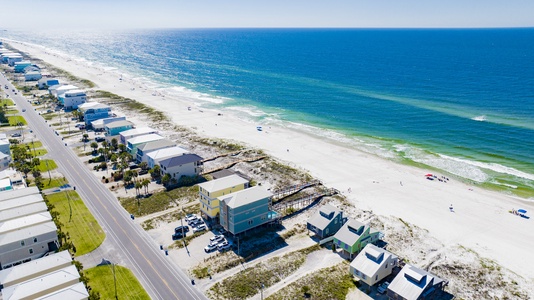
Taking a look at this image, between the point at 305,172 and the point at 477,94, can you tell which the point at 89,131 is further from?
the point at 477,94

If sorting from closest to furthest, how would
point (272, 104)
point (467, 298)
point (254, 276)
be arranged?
point (467, 298), point (254, 276), point (272, 104)

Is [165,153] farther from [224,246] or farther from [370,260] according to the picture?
[370,260]

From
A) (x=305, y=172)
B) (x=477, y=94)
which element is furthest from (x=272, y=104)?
(x=477, y=94)

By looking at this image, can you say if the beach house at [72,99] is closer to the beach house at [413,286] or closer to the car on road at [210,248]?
the car on road at [210,248]

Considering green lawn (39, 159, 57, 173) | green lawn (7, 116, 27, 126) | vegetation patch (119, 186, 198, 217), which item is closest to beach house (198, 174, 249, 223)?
vegetation patch (119, 186, 198, 217)

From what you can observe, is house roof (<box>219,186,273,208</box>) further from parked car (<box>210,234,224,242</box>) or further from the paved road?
the paved road

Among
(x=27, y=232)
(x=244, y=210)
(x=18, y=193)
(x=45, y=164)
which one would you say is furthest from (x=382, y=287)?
(x=45, y=164)
